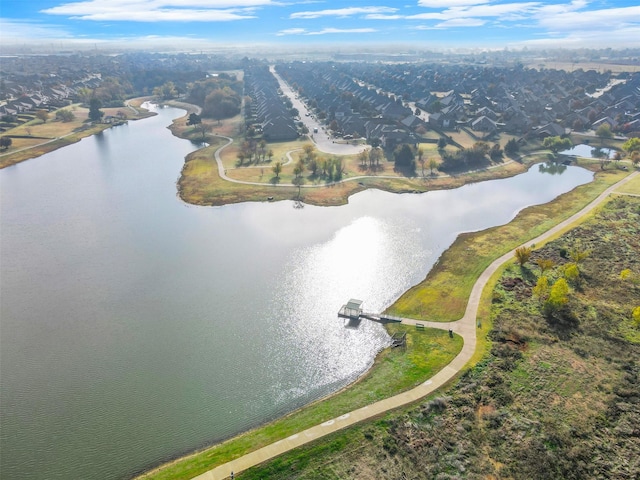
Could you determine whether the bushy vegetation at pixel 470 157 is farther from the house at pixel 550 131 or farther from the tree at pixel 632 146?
the tree at pixel 632 146

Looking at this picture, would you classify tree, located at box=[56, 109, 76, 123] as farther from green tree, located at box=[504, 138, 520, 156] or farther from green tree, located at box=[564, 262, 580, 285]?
green tree, located at box=[564, 262, 580, 285]

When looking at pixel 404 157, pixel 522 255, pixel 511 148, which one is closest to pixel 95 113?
pixel 404 157

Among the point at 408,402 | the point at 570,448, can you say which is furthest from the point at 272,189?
the point at 570,448

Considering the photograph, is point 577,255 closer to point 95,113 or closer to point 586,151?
point 586,151

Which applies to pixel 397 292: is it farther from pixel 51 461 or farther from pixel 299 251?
pixel 51 461

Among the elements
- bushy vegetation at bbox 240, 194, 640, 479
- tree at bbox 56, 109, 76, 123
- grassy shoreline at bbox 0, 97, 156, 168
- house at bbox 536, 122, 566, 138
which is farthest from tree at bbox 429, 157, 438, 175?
tree at bbox 56, 109, 76, 123

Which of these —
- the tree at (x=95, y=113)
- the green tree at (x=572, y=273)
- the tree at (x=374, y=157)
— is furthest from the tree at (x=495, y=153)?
the tree at (x=95, y=113)
